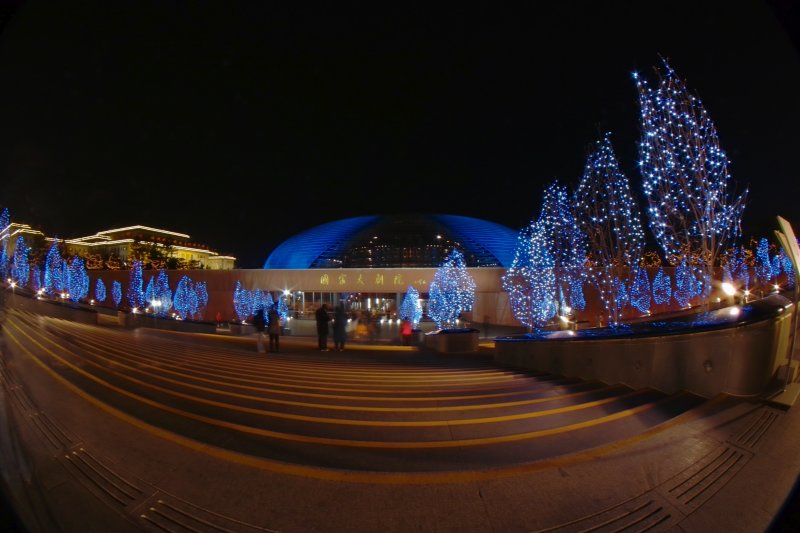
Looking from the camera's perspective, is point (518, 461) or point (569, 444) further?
point (569, 444)

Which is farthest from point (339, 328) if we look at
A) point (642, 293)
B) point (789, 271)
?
point (642, 293)

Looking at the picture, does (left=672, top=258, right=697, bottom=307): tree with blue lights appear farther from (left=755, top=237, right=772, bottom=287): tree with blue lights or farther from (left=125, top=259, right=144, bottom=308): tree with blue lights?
(left=125, top=259, right=144, bottom=308): tree with blue lights

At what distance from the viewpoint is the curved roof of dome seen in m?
37.5

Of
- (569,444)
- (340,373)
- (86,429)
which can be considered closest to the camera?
(569,444)

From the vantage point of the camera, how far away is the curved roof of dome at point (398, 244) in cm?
3753

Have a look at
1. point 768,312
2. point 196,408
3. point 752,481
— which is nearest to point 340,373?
point 196,408

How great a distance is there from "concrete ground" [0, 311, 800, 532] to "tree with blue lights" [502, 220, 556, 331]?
1508cm

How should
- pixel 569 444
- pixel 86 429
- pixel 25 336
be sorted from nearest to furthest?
1. pixel 569 444
2. pixel 86 429
3. pixel 25 336

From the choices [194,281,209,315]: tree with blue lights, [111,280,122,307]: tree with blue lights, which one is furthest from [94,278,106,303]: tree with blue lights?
[194,281,209,315]: tree with blue lights

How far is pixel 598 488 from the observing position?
254 centimetres

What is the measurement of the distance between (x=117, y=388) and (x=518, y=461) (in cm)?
479

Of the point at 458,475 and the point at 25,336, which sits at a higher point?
the point at 25,336

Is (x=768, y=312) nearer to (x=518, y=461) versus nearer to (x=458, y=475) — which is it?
(x=518, y=461)

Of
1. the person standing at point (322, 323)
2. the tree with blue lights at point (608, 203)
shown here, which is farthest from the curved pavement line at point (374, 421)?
the tree with blue lights at point (608, 203)
